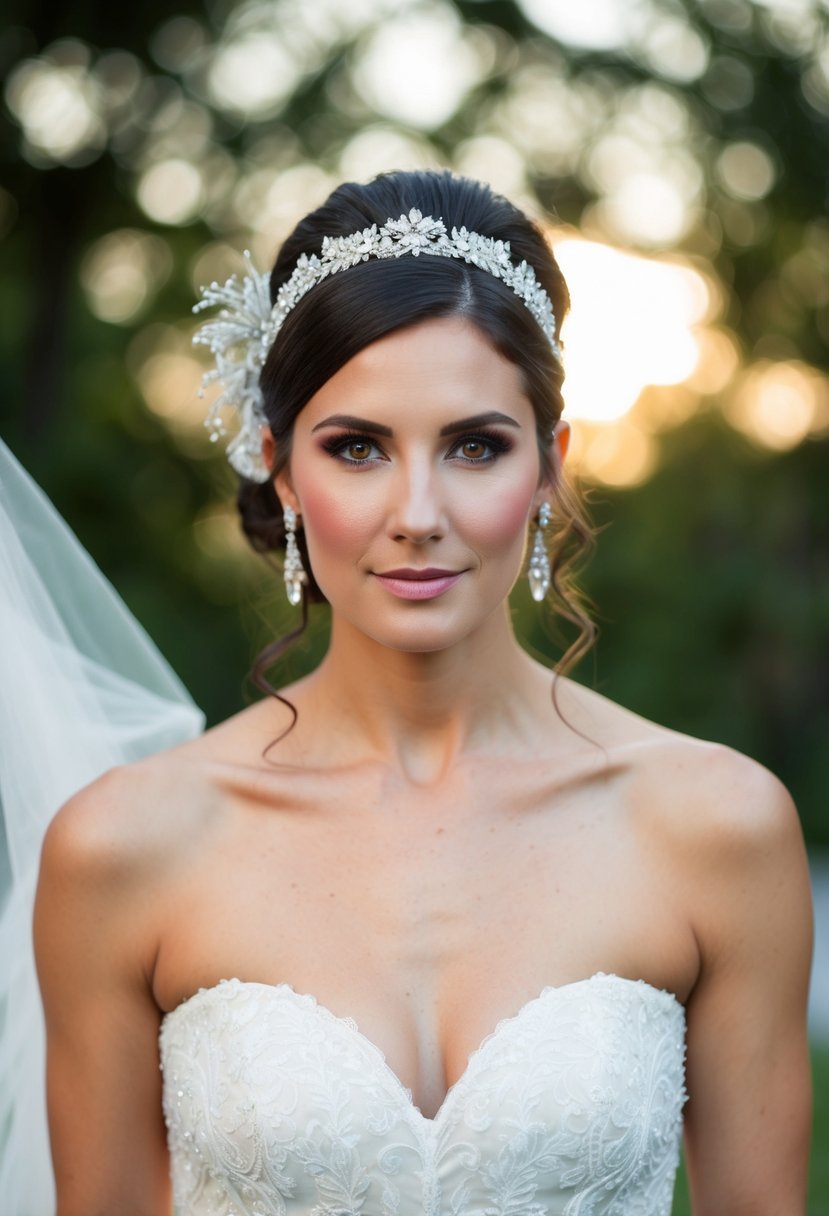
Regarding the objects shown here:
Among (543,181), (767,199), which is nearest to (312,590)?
(543,181)

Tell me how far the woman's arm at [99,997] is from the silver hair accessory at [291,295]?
35.7 inches

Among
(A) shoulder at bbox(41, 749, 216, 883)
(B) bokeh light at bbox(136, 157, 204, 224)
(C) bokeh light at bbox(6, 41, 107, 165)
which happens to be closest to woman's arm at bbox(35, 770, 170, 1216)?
(A) shoulder at bbox(41, 749, 216, 883)

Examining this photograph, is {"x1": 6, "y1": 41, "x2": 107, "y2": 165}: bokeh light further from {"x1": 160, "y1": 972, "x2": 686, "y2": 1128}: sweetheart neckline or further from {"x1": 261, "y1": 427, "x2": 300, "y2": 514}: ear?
{"x1": 160, "y1": 972, "x2": 686, "y2": 1128}: sweetheart neckline

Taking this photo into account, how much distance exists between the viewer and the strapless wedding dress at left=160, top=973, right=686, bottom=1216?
2.62 meters

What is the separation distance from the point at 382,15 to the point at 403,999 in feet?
33.2

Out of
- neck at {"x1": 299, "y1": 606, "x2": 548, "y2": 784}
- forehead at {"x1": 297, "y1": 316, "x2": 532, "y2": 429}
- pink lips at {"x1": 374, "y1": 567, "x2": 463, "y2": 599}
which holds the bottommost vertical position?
neck at {"x1": 299, "y1": 606, "x2": 548, "y2": 784}

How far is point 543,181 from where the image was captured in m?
12.3


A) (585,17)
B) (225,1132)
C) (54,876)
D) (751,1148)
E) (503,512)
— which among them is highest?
(585,17)

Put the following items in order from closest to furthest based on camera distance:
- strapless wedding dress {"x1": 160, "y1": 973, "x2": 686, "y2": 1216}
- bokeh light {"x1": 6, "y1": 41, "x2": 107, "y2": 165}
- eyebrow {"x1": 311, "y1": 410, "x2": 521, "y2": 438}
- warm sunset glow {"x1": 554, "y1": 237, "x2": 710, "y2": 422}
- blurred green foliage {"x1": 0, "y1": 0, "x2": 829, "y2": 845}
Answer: strapless wedding dress {"x1": 160, "y1": 973, "x2": 686, "y2": 1216}
eyebrow {"x1": 311, "y1": 410, "x2": 521, "y2": 438}
warm sunset glow {"x1": 554, "y1": 237, "x2": 710, "y2": 422}
bokeh light {"x1": 6, "y1": 41, "x2": 107, "y2": 165}
blurred green foliage {"x1": 0, "y1": 0, "x2": 829, "y2": 845}

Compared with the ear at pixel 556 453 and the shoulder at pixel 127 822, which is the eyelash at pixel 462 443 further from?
the shoulder at pixel 127 822

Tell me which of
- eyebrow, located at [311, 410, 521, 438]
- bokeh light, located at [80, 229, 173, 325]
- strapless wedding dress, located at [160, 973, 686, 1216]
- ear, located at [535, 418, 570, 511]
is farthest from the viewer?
bokeh light, located at [80, 229, 173, 325]

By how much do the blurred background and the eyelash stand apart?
744 centimetres

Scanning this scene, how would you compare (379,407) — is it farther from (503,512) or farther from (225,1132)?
(225,1132)

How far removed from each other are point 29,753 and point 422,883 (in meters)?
0.90
